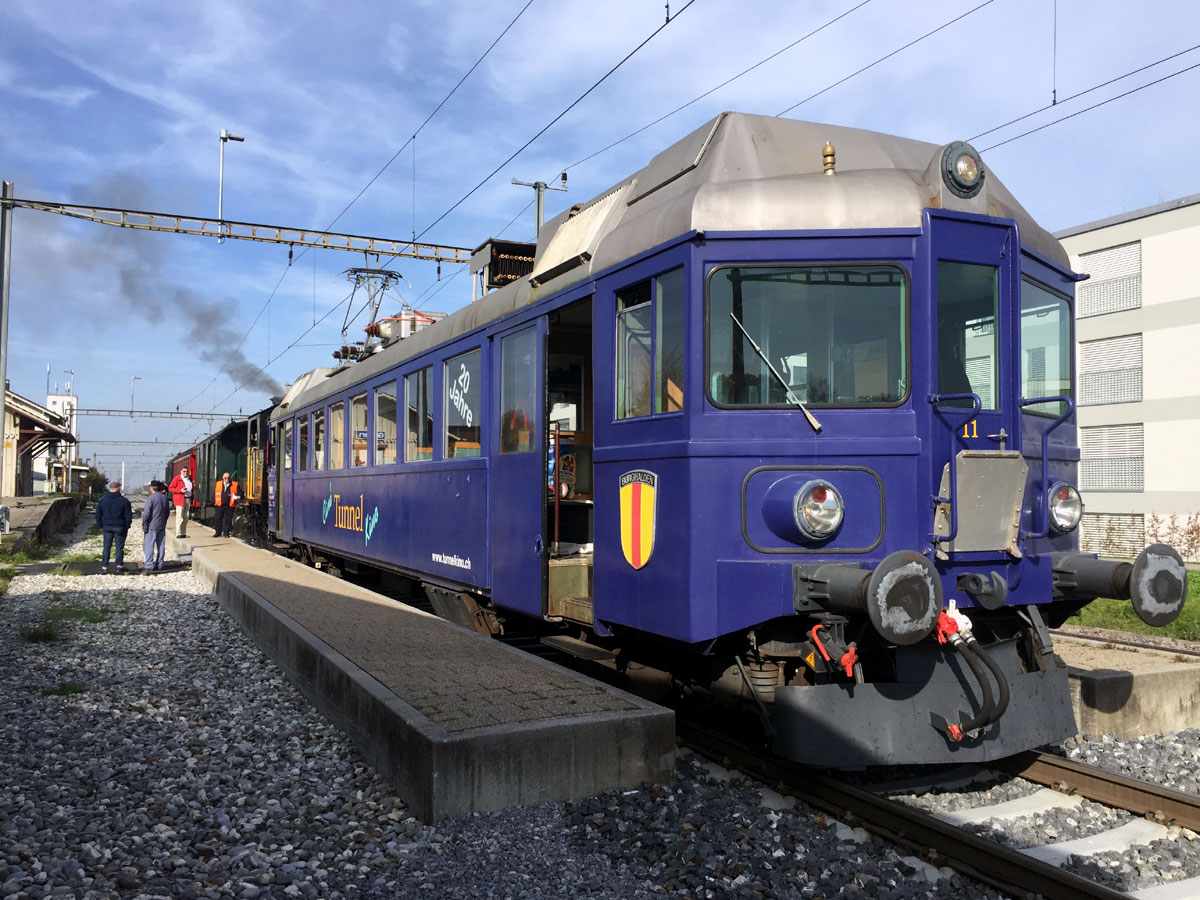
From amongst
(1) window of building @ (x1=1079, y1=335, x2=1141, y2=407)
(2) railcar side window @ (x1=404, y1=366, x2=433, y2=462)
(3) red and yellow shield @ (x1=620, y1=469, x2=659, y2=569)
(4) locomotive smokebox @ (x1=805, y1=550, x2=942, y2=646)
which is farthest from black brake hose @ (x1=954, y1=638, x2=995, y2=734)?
(1) window of building @ (x1=1079, y1=335, x2=1141, y2=407)

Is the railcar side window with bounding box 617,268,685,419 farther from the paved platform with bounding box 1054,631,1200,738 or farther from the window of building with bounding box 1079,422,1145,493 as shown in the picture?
the window of building with bounding box 1079,422,1145,493

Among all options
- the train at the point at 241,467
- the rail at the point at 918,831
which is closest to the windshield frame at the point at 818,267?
the rail at the point at 918,831

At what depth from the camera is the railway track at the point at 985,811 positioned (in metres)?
3.84

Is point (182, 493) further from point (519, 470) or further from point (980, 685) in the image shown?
point (980, 685)

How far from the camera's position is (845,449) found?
4.95 meters

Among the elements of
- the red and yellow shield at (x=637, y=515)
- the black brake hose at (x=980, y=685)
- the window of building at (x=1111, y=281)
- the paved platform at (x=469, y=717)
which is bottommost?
the paved platform at (x=469, y=717)

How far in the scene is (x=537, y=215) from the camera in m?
24.5

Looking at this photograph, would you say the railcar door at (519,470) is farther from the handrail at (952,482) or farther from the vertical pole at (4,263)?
the vertical pole at (4,263)

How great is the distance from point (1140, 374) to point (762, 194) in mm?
24814

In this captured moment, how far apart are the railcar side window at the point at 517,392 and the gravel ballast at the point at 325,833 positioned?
2337 millimetres

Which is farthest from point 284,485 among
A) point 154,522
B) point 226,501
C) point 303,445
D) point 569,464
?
point 569,464

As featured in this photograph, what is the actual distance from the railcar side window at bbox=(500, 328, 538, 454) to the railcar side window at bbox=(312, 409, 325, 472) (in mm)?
7050

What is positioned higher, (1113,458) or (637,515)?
(1113,458)

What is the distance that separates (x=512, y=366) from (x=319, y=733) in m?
2.87
